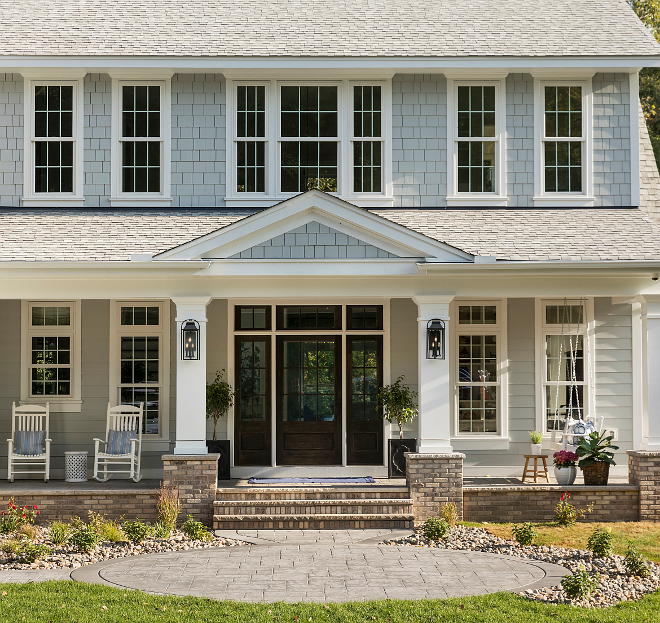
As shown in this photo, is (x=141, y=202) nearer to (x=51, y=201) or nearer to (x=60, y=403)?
(x=51, y=201)

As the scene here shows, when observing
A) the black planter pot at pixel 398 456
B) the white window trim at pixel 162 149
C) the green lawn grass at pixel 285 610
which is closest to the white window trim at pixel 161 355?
the white window trim at pixel 162 149

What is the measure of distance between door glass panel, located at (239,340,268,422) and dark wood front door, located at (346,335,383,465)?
129 centimetres

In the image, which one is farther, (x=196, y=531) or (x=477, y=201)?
(x=477, y=201)

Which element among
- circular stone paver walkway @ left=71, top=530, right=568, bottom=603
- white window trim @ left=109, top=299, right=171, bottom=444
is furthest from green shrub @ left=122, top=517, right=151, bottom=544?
white window trim @ left=109, top=299, right=171, bottom=444

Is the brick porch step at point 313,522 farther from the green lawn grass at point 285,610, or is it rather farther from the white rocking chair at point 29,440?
the white rocking chair at point 29,440

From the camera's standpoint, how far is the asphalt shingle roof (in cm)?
1205

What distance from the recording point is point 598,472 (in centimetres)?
1053

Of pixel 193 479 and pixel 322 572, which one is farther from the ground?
pixel 193 479

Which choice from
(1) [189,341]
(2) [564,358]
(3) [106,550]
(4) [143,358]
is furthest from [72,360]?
(2) [564,358]

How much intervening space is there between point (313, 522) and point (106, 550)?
2551mm

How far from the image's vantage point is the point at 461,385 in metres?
12.2

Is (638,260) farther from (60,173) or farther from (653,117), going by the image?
(653,117)

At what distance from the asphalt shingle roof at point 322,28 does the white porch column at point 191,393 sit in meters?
4.09

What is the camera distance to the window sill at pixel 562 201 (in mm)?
12141
